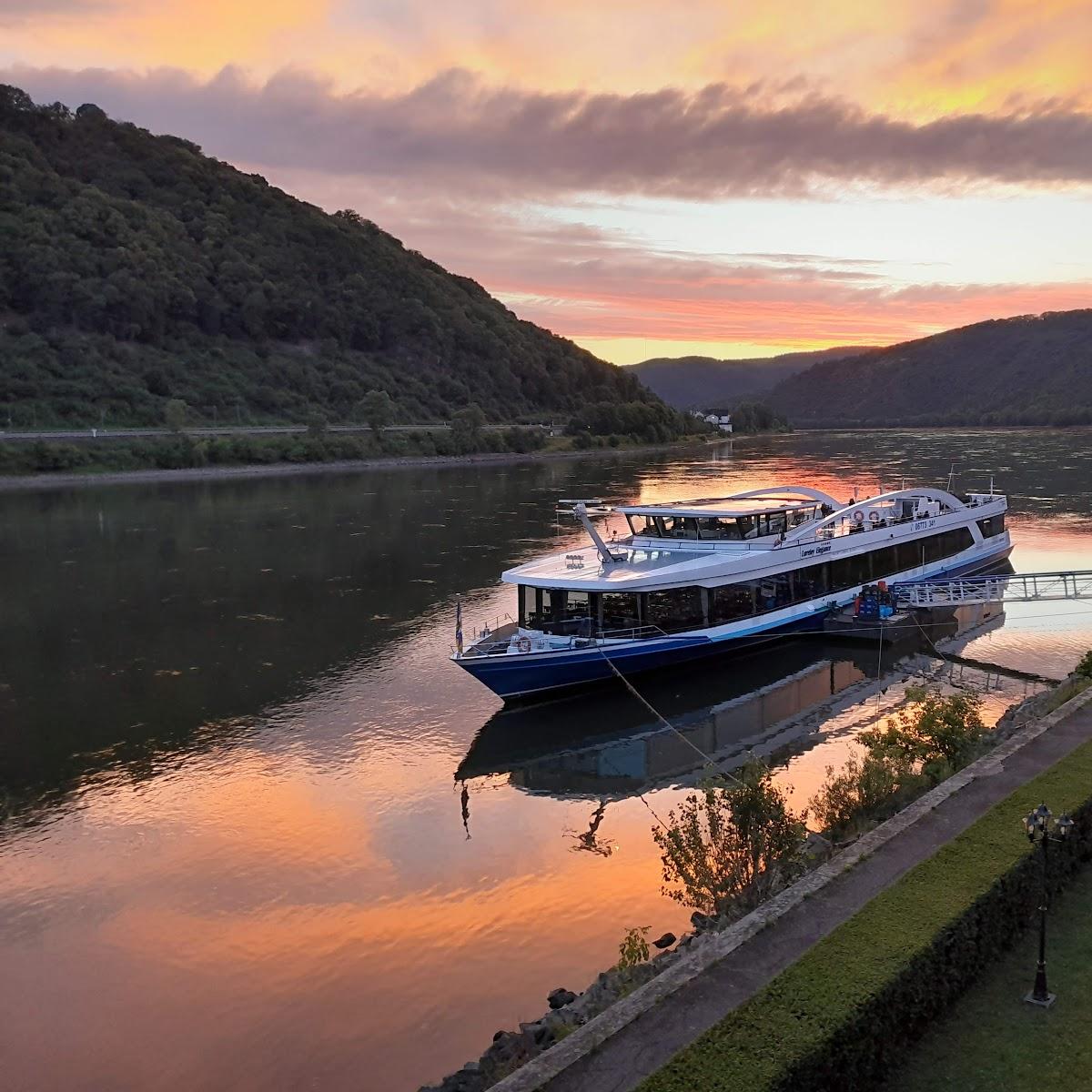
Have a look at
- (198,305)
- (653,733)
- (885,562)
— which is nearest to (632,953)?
(653,733)

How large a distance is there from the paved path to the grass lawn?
154cm

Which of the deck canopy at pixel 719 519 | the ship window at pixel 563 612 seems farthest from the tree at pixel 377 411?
the ship window at pixel 563 612

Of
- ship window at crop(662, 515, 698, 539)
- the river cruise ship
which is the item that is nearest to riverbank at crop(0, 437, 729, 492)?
the river cruise ship

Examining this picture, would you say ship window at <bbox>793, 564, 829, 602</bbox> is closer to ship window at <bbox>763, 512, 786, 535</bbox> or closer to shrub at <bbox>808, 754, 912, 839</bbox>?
ship window at <bbox>763, 512, 786, 535</bbox>

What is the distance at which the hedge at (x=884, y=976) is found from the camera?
29.3 feet

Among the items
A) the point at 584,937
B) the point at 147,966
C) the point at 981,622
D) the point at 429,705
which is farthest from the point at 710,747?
the point at 981,622

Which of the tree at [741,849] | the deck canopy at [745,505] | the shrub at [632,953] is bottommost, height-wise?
the shrub at [632,953]

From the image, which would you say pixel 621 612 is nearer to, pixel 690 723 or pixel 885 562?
pixel 690 723

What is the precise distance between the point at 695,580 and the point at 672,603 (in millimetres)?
1010

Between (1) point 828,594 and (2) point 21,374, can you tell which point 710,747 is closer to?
(1) point 828,594

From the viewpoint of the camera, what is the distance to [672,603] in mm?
28844

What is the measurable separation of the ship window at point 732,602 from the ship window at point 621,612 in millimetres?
2930

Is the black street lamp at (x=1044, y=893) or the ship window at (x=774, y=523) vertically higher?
the ship window at (x=774, y=523)

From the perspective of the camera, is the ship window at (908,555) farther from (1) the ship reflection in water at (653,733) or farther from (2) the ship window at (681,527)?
(2) the ship window at (681,527)
